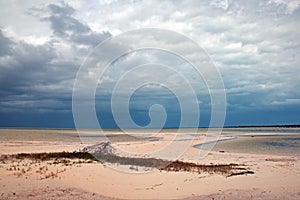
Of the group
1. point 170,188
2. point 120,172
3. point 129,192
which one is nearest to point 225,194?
point 170,188

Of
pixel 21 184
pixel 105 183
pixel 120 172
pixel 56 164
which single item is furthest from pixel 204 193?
pixel 56 164

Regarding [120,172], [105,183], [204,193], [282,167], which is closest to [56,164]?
[120,172]

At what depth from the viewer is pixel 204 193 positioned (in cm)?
1619

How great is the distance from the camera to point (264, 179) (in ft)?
68.3

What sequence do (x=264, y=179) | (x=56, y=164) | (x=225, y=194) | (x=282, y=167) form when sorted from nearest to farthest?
(x=225, y=194)
(x=264, y=179)
(x=56, y=164)
(x=282, y=167)

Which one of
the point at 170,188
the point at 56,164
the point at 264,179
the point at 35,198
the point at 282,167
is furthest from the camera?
the point at 282,167

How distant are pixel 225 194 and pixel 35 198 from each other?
8.38 m

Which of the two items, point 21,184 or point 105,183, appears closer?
point 21,184

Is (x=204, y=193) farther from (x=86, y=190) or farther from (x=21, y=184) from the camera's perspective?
(x=21, y=184)

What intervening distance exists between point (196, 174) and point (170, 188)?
484 cm

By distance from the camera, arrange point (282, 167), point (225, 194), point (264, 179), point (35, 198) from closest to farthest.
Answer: point (35, 198), point (225, 194), point (264, 179), point (282, 167)

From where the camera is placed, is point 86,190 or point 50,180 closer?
point 86,190

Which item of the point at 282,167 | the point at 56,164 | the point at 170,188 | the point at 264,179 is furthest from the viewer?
the point at 282,167

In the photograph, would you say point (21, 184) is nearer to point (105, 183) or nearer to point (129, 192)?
point (105, 183)
